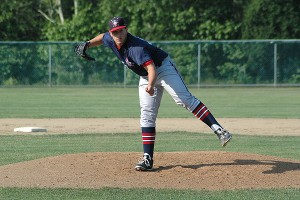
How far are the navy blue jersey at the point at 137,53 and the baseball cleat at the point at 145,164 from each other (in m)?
0.96

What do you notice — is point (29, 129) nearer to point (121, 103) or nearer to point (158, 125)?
point (158, 125)

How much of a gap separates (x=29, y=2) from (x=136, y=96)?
16.4m

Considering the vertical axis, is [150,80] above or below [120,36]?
below

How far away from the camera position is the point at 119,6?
120 feet

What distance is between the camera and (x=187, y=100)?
8.59 m

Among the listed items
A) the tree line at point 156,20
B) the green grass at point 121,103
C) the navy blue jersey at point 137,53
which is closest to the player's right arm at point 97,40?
the navy blue jersey at point 137,53

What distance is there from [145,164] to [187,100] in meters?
0.85

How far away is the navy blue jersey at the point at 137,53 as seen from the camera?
8422mm

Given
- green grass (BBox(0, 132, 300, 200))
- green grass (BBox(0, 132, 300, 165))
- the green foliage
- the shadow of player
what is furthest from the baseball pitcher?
the green foliage

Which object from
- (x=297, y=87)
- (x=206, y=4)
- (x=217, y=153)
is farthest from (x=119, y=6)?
(x=217, y=153)

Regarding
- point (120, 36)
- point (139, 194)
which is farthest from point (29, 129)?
point (139, 194)

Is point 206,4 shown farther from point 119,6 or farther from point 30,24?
point 30,24

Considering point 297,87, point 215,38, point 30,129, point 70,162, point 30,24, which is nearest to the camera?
point 70,162

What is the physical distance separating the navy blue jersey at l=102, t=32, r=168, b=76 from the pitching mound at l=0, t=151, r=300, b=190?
1154 mm
